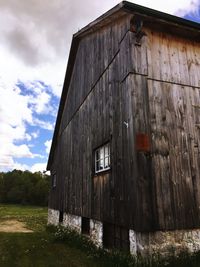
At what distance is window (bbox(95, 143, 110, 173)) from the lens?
9.02 meters

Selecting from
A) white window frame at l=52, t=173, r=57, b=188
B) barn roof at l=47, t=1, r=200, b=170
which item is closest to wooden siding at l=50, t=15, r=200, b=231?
barn roof at l=47, t=1, r=200, b=170

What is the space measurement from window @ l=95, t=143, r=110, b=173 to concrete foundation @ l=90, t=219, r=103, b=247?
1.82m

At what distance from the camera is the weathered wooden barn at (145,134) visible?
257 inches

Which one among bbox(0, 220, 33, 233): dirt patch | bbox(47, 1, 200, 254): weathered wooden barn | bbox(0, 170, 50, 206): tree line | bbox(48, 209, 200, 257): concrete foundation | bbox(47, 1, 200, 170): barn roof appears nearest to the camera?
bbox(48, 209, 200, 257): concrete foundation

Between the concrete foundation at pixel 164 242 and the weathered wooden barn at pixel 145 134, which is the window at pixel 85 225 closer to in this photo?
the weathered wooden barn at pixel 145 134

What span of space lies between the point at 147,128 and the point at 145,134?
0.65 ft

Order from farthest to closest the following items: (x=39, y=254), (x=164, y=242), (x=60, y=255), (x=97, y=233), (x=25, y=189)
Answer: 1. (x=25, y=189)
2. (x=97, y=233)
3. (x=39, y=254)
4. (x=60, y=255)
5. (x=164, y=242)

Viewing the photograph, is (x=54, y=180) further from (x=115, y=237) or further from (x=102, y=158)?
(x=115, y=237)

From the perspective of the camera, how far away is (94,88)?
10938mm

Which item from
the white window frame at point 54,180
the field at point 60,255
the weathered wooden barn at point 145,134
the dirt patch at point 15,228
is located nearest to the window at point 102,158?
the weathered wooden barn at point 145,134

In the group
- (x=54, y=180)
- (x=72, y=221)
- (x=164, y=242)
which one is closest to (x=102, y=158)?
(x=164, y=242)

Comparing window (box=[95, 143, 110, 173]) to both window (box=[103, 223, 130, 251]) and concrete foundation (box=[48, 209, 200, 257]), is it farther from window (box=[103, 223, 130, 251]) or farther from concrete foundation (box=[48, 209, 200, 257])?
concrete foundation (box=[48, 209, 200, 257])

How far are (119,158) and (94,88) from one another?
4107mm

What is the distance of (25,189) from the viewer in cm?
7288
